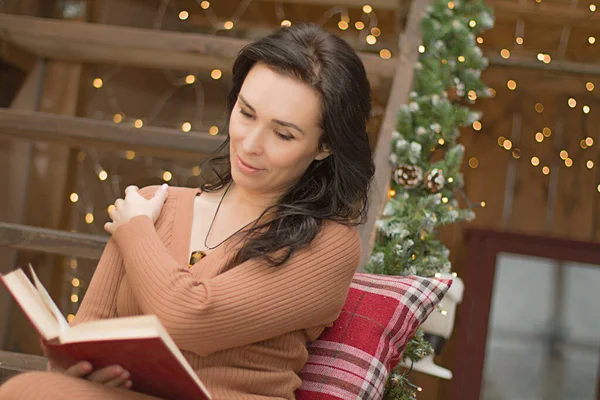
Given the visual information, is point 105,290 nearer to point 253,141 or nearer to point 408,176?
point 253,141

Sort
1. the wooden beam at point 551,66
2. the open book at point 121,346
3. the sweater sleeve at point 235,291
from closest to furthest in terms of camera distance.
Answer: the open book at point 121,346, the sweater sleeve at point 235,291, the wooden beam at point 551,66

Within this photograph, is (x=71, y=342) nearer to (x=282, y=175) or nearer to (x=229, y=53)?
(x=282, y=175)

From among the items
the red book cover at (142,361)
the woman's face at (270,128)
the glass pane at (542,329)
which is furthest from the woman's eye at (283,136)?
the glass pane at (542,329)

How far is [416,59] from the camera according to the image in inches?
99.5

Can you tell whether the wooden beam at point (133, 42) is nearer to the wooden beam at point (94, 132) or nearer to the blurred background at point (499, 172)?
the wooden beam at point (94, 132)

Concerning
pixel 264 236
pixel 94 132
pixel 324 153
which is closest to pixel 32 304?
pixel 264 236

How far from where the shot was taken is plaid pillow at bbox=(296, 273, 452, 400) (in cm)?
162

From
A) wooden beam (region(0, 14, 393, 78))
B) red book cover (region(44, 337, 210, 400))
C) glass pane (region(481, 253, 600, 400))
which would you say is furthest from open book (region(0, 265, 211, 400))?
glass pane (region(481, 253, 600, 400))

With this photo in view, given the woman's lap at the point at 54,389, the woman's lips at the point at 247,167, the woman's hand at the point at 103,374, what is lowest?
the woman's lap at the point at 54,389

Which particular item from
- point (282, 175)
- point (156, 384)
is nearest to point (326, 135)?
point (282, 175)

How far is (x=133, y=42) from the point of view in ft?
8.75

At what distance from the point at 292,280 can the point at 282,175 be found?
0.71 feet

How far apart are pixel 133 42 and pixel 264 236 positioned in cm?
136

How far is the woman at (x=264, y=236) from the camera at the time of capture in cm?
143
